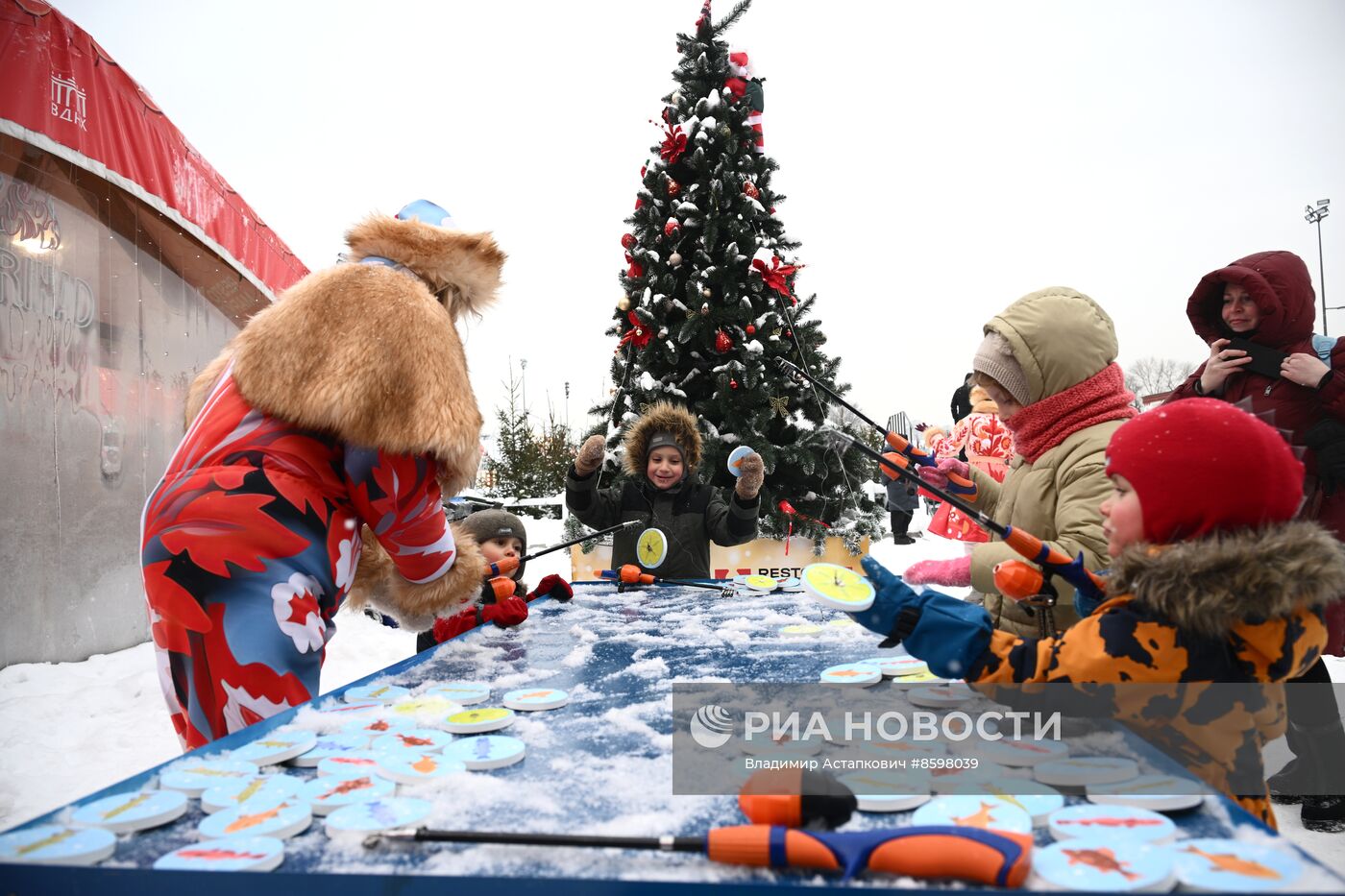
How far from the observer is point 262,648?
4.23 ft

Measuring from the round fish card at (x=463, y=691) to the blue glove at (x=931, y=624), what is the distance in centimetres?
67

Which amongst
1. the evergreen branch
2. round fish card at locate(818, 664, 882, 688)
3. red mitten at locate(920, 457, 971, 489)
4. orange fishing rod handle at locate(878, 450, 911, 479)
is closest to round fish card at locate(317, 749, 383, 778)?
round fish card at locate(818, 664, 882, 688)

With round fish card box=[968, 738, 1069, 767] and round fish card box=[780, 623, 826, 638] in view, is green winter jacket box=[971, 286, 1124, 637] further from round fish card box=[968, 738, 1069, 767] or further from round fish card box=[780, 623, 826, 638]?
round fish card box=[968, 738, 1069, 767]

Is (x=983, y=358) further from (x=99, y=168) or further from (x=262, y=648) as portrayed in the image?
(x=99, y=168)

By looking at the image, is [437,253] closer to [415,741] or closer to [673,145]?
[415,741]

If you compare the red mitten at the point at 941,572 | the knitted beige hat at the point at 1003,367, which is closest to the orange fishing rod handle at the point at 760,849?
the red mitten at the point at 941,572

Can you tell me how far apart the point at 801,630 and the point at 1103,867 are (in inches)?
47.3

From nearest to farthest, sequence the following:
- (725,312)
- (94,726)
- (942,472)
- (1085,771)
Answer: (1085,771) → (942,472) → (94,726) → (725,312)

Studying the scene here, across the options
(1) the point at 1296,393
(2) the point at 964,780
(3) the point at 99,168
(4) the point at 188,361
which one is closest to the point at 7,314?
(3) the point at 99,168

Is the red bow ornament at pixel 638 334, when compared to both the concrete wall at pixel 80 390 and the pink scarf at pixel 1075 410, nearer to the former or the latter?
the concrete wall at pixel 80 390

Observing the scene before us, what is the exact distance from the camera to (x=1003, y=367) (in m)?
1.98

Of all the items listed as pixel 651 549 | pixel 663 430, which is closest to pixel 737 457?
pixel 651 549

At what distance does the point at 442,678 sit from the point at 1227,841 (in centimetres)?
123

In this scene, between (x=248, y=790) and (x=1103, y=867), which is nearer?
(x=1103, y=867)
